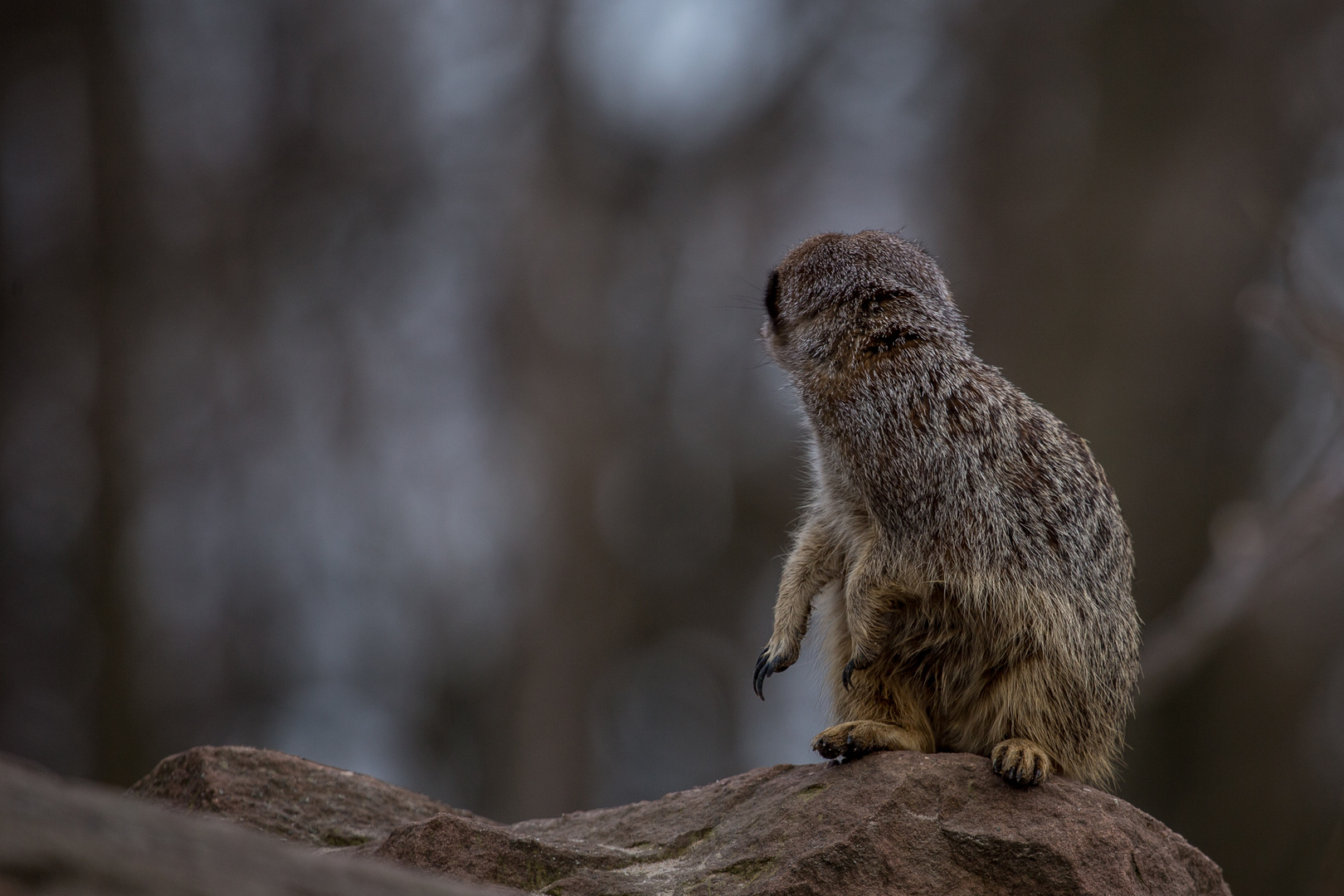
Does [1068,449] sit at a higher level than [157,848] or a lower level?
higher

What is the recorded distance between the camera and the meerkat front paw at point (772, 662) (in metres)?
3.91

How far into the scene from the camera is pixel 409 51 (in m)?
10.5

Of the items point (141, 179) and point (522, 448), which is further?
point (522, 448)

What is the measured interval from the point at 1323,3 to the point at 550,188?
23.0 ft

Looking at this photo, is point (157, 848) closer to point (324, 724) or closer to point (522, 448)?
point (324, 724)

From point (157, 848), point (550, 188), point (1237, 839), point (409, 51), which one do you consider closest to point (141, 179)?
point (409, 51)

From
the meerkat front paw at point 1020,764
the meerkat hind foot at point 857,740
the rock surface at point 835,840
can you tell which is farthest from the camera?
the meerkat hind foot at point 857,740

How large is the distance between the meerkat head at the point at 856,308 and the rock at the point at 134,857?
2496mm

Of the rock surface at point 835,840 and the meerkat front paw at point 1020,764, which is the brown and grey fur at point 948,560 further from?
the rock surface at point 835,840

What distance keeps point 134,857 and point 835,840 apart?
1975mm

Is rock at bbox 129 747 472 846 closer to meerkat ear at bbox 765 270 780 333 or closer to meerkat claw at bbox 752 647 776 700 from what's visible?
meerkat claw at bbox 752 647 776 700

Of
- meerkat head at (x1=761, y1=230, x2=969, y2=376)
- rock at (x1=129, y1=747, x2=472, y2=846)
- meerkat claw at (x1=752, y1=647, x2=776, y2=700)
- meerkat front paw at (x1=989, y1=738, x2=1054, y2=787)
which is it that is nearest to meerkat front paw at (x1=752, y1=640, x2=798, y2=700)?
meerkat claw at (x1=752, y1=647, x2=776, y2=700)

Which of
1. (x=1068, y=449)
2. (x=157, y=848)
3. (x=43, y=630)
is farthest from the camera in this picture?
(x=43, y=630)

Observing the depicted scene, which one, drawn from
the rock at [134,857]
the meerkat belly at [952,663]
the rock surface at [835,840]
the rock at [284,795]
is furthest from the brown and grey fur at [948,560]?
the rock at [134,857]
